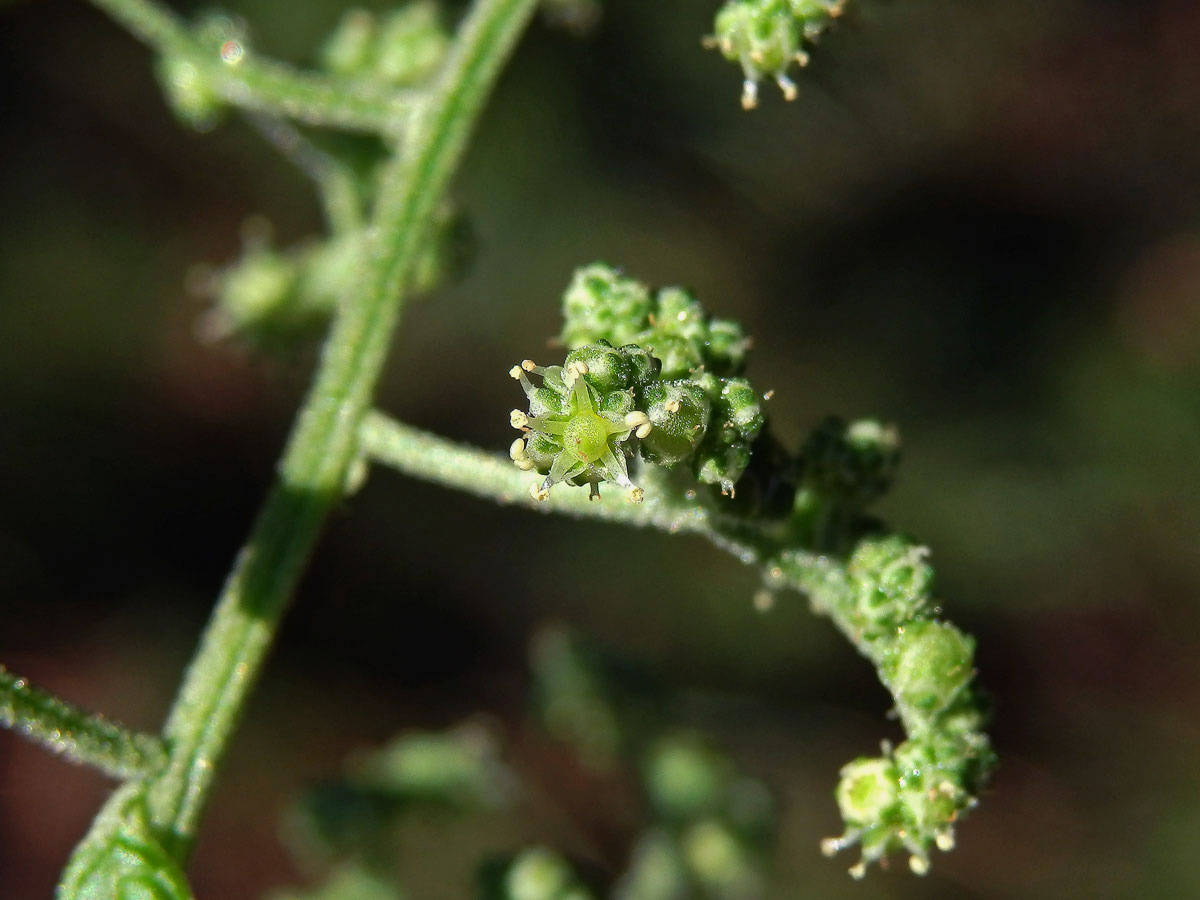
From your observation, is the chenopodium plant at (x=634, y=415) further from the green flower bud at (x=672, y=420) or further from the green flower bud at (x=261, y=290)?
the green flower bud at (x=261, y=290)

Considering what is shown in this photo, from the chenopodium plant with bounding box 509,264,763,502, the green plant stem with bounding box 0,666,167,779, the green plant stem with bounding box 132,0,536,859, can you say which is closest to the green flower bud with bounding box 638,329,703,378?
the chenopodium plant with bounding box 509,264,763,502

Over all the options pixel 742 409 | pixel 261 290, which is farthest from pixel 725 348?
pixel 261 290

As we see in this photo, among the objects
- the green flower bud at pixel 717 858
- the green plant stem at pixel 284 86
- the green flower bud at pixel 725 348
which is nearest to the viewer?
the green flower bud at pixel 725 348

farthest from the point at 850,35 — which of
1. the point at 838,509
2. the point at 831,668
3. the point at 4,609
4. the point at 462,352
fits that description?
the point at 4,609

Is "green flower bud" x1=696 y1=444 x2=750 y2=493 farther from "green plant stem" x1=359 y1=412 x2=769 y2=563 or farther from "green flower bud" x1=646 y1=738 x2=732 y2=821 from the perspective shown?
"green flower bud" x1=646 y1=738 x2=732 y2=821

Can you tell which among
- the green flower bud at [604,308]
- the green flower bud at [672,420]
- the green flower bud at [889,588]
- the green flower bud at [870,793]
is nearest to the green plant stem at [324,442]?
the green flower bud at [604,308]

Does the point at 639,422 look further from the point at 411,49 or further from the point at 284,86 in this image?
the point at 411,49

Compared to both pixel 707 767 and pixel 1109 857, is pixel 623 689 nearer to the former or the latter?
pixel 707 767
